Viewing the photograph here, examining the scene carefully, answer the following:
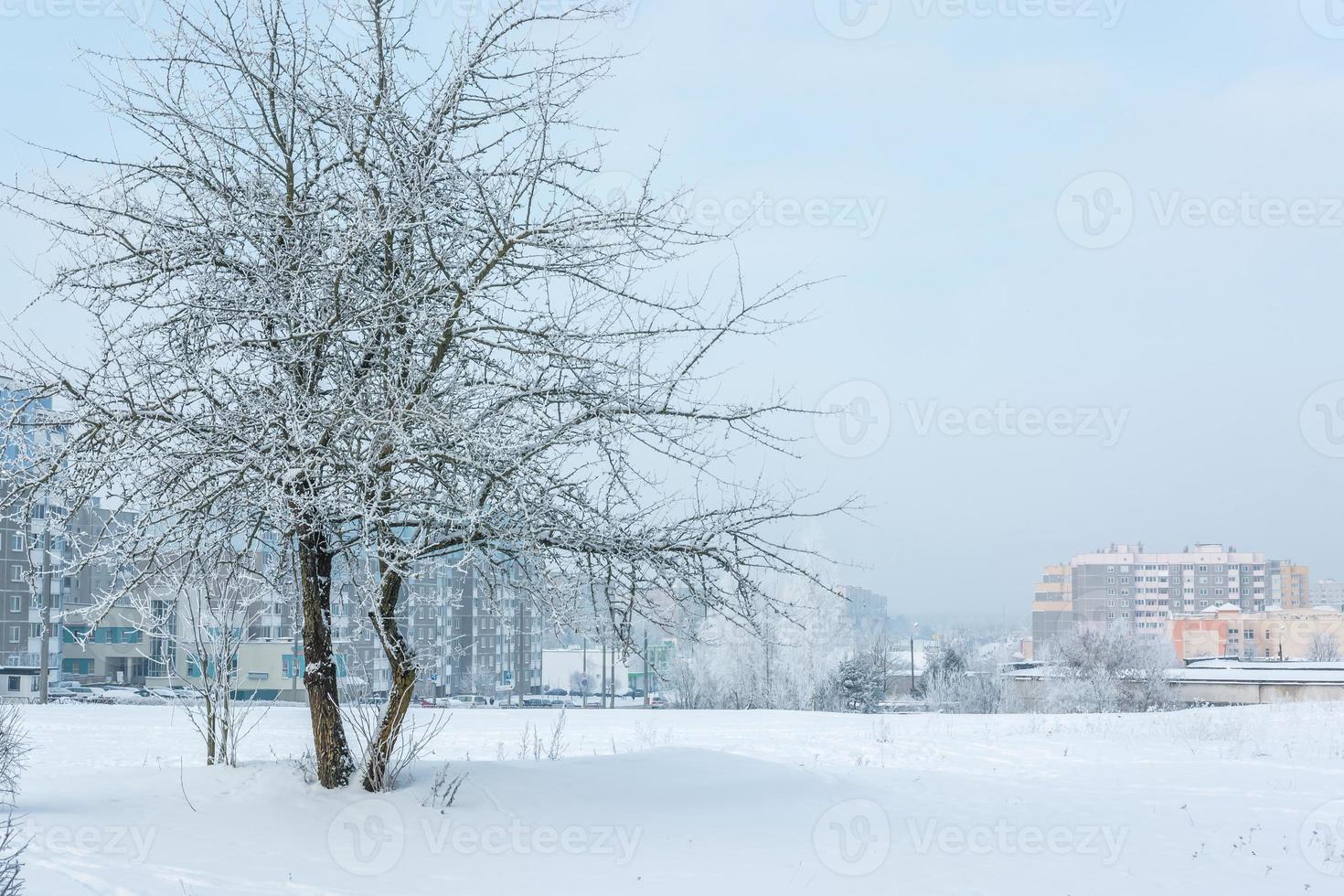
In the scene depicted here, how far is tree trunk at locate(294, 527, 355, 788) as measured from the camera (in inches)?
341

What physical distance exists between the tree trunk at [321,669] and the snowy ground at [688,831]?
1.02 feet

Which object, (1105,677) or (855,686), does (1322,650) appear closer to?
(1105,677)

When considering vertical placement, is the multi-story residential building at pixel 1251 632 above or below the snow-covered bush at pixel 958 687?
below

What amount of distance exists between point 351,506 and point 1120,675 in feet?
142

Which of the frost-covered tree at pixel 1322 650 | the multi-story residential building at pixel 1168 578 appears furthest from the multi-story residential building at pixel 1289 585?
the frost-covered tree at pixel 1322 650

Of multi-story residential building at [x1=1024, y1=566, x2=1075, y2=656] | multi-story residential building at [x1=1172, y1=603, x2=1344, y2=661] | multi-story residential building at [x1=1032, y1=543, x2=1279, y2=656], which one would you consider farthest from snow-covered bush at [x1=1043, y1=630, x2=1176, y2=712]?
multi-story residential building at [x1=1032, y1=543, x2=1279, y2=656]

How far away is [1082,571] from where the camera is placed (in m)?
157

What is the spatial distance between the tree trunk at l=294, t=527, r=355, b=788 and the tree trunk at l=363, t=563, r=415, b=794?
1.03 feet

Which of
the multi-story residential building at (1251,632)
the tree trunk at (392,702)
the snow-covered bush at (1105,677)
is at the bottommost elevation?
the multi-story residential building at (1251,632)

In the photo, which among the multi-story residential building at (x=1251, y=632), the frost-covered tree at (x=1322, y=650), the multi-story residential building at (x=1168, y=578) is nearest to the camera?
the frost-covered tree at (x=1322, y=650)

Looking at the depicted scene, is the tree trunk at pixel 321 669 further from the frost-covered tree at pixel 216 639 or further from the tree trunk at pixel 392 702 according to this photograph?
the frost-covered tree at pixel 216 639

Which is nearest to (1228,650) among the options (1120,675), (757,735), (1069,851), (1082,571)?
(1082,571)

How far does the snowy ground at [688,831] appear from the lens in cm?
693

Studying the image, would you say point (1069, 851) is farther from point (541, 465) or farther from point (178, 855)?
point (178, 855)
